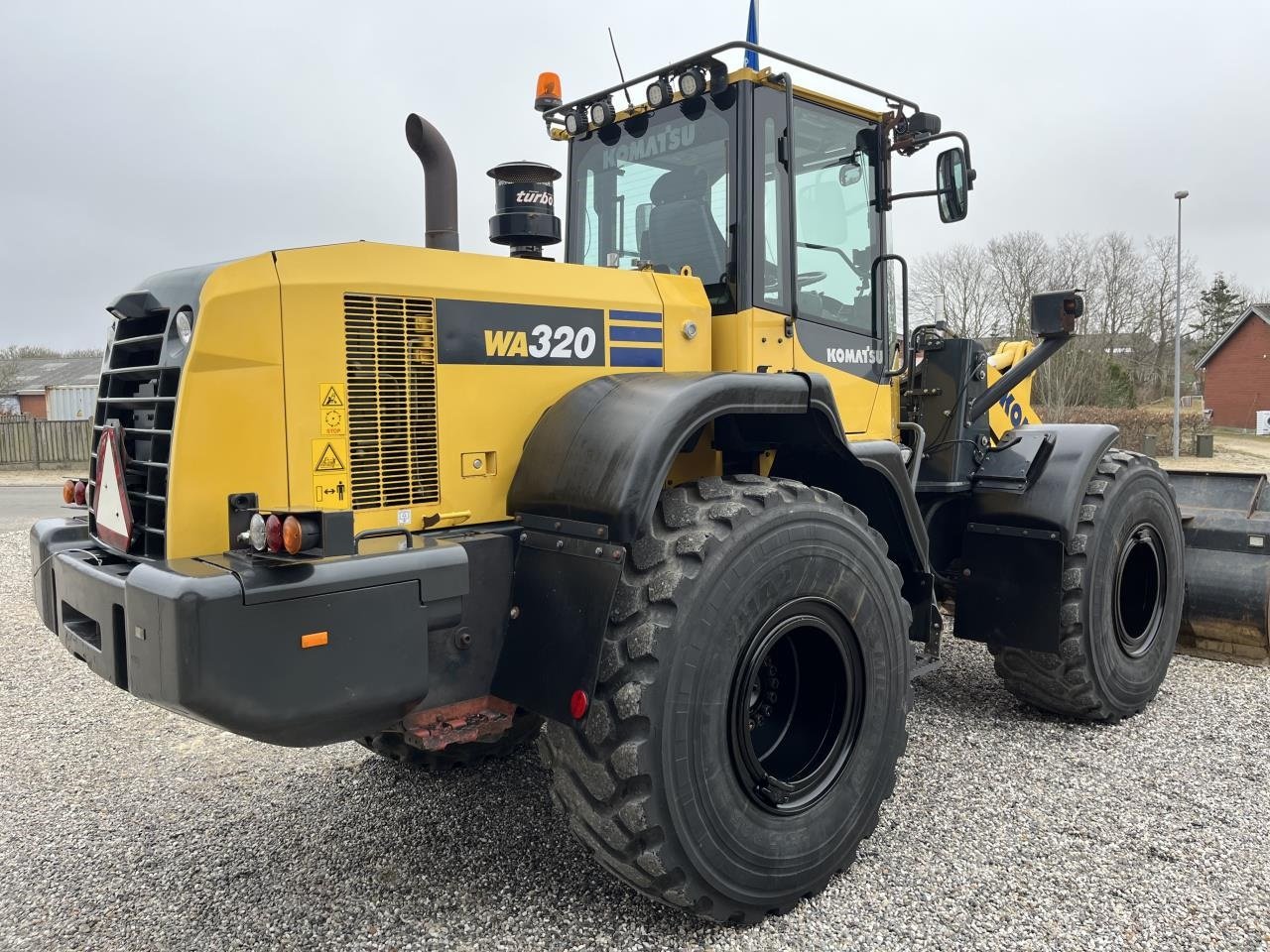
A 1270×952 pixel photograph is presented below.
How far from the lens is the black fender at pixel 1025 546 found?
490 centimetres

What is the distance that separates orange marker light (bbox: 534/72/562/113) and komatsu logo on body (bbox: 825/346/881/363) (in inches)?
67.7

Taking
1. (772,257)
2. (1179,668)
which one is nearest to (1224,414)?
(1179,668)

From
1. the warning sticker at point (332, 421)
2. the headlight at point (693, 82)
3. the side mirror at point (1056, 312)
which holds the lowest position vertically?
the warning sticker at point (332, 421)

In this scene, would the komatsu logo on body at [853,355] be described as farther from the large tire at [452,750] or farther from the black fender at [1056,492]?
the large tire at [452,750]

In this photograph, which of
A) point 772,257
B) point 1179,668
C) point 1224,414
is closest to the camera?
point 772,257

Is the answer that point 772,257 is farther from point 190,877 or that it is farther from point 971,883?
point 190,877

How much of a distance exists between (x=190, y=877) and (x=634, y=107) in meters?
3.57

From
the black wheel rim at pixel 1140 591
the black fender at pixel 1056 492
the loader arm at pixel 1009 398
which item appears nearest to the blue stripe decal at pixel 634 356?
the black fender at pixel 1056 492

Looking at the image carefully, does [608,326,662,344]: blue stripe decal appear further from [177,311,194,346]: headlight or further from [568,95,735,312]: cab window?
[177,311,194,346]: headlight

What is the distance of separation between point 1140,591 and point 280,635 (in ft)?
16.3

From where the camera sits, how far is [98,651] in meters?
2.86

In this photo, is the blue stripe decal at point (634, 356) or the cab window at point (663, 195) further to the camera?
the cab window at point (663, 195)

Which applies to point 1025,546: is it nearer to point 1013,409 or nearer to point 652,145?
point 1013,409

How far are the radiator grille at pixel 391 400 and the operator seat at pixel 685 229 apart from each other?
1.38 metres
